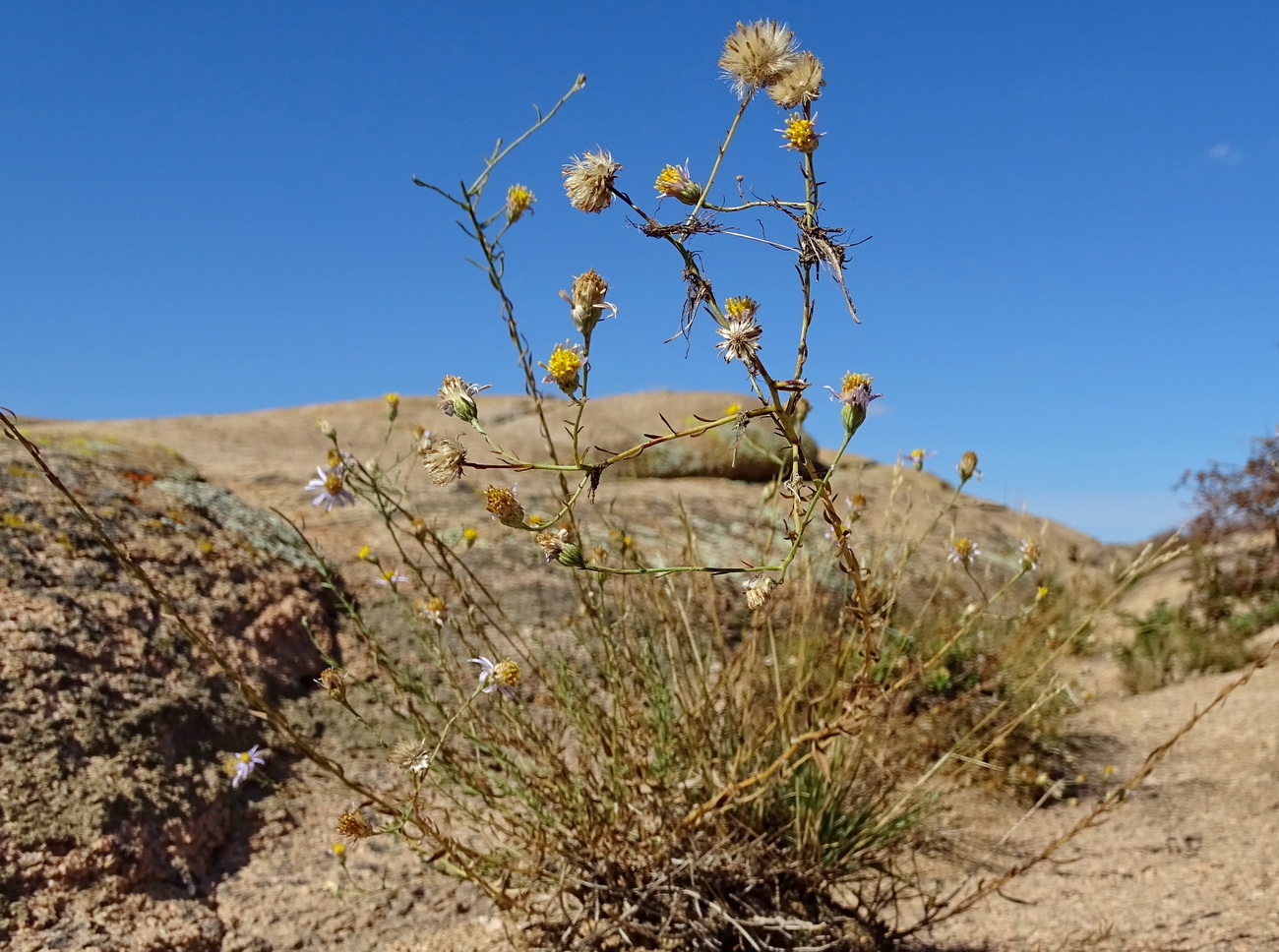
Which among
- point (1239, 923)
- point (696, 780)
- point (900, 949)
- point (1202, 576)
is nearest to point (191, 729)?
point (696, 780)

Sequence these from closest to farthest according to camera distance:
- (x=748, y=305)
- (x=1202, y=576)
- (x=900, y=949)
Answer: (x=748, y=305) → (x=900, y=949) → (x=1202, y=576)

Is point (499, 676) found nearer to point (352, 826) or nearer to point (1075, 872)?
point (352, 826)

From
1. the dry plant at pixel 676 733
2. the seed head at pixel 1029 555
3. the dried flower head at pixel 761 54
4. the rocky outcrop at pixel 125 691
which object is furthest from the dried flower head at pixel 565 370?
the rocky outcrop at pixel 125 691

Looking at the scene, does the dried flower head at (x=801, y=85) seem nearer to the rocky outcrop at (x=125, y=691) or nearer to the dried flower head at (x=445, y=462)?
the dried flower head at (x=445, y=462)

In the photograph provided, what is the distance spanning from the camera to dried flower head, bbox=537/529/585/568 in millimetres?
1622

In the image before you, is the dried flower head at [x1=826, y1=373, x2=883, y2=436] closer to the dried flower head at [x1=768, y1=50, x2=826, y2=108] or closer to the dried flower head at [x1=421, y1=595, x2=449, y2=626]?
the dried flower head at [x1=768, y1=50, x2=826, y2=108]

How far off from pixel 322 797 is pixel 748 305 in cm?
290

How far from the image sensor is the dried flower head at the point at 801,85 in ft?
4.62

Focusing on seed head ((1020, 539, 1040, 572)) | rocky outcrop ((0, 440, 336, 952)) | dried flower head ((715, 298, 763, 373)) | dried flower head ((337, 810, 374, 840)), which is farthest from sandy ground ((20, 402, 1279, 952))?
dried flower head ((715, 298, 763, 373))

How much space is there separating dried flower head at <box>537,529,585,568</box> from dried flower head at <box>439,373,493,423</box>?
0.23 meters

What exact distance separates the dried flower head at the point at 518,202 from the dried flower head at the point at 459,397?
0.59m

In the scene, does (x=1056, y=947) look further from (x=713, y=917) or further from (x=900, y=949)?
(x=713, y=917)

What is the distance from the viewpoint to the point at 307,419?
1105cm

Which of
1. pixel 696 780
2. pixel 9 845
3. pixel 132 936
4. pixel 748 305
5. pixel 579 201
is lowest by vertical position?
pixel 132 936
